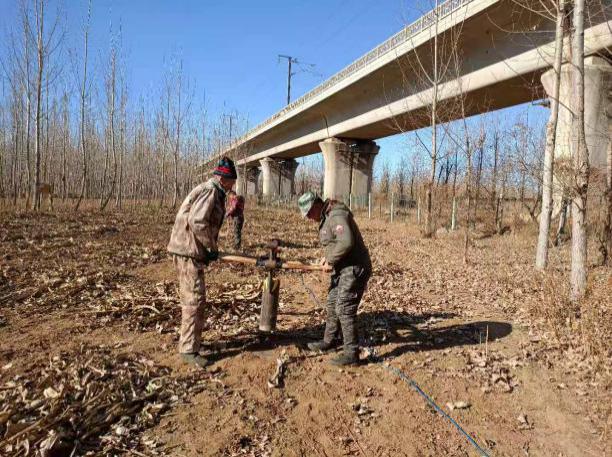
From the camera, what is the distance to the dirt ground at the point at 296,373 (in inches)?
116

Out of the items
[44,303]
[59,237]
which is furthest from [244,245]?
[44,303]

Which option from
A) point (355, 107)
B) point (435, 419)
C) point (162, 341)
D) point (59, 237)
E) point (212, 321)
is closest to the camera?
point (435, 419)

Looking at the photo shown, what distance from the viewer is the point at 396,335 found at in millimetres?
5039

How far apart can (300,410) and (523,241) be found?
12330 mm

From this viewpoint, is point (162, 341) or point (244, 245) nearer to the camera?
point (162, 341)

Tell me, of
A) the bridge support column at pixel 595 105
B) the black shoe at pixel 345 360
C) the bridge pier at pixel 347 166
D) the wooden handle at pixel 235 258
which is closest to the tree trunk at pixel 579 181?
the black shoe at pixel 345 360

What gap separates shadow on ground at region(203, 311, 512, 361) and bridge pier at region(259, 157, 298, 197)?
3580cm

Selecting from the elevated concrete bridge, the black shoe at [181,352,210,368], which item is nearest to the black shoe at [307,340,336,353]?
the black shoe at [181,352,210,368]

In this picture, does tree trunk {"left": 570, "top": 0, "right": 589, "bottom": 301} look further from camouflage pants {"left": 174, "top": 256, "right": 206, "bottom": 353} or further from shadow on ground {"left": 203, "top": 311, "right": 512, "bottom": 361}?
camouflage pants {"left": 174, "top": 256, "right": 206, "bottom": 353}

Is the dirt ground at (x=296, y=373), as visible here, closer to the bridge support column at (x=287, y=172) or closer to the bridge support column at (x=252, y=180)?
the bridge support column at (x=287, y=172)

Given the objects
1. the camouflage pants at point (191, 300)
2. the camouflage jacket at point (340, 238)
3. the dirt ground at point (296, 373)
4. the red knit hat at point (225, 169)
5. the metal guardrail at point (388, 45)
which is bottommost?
the dirt ground at point (296, 373)

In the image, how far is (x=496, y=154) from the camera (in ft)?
59.7

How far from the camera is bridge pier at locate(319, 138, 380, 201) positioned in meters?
24.4

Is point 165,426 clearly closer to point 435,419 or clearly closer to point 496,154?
point 435,419
